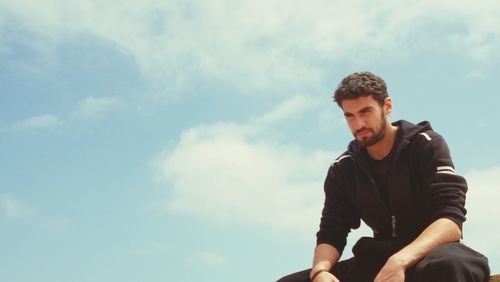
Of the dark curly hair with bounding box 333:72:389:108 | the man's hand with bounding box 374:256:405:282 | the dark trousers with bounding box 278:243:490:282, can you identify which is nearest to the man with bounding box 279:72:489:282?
the dark curly hair with bounding box 333:72:389:108

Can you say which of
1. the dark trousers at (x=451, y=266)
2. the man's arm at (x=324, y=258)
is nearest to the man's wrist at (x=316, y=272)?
the man's arm at (x=324, y=258)

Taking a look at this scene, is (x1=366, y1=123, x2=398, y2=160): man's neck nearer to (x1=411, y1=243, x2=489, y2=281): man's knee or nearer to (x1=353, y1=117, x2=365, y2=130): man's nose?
(x1=353, y1=117, x2=365, y2=130): man's nose

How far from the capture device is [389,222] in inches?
263

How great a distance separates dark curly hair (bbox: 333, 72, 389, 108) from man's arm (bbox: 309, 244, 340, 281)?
1.64 meters

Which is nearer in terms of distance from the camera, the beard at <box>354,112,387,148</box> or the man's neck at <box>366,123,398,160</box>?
the beard at <box>354,112,387,148</box>

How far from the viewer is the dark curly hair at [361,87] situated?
6613 mm

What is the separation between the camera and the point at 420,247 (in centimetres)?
568

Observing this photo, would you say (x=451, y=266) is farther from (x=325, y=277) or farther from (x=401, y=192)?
(x=325, y=277)

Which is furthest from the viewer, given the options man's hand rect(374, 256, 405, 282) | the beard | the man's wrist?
the beard

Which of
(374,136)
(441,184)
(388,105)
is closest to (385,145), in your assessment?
(374,136)

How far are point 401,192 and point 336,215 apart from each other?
3.14 ft

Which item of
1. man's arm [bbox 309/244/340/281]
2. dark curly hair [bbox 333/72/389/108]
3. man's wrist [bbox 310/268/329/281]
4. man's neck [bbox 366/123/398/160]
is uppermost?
dark curly hair [bbox 333/72/389/108]

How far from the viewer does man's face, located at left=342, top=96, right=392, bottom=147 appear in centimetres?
662

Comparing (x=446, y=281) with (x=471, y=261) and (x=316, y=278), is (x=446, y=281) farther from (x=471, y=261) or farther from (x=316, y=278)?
(x=316, y=278)
